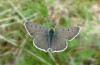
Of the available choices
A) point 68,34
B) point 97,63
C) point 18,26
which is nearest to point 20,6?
point 18,26

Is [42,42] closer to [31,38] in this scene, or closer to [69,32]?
[69,32]

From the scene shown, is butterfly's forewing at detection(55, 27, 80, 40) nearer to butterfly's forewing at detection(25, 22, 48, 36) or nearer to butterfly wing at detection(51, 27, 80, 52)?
butterfly wing at detection(51, 27, 80, 52)

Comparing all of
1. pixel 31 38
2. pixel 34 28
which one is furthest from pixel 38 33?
pixel 31 38

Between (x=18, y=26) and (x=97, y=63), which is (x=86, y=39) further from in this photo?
(x=18, y=26)

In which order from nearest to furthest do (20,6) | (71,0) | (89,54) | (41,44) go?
(41,44), (89,54), (20,6), (71,0)

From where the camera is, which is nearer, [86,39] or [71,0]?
[86,39]

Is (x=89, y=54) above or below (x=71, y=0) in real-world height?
below

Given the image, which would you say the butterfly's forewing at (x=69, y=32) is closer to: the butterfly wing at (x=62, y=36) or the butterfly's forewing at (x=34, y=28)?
the butterfly wing at (x=62, y=36)

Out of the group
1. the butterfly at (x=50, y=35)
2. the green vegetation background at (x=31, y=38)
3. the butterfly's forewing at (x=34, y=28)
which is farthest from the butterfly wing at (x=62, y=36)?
the green vegetation background at (x=31, y=38)
